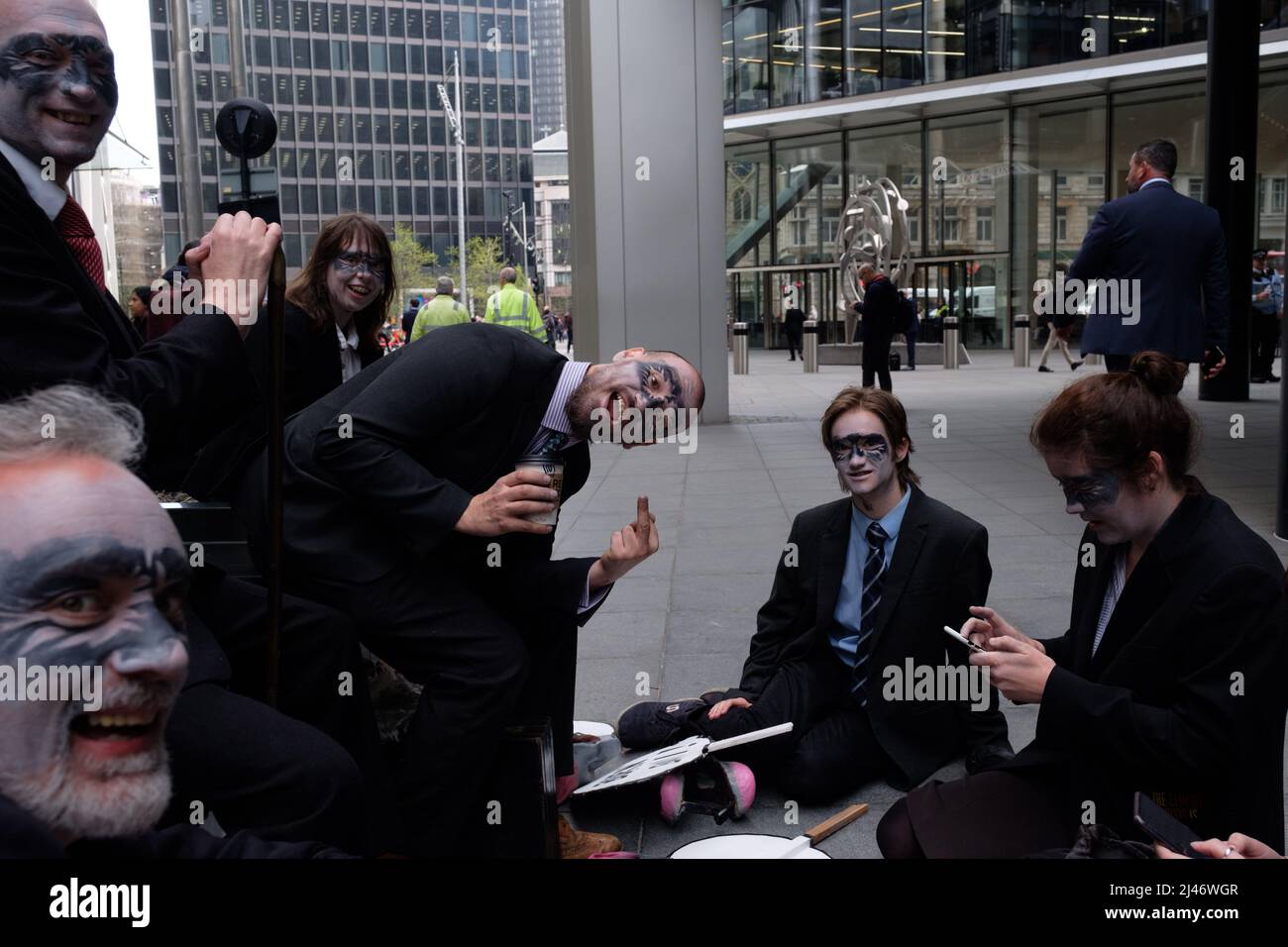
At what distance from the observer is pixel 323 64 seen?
86188 mm

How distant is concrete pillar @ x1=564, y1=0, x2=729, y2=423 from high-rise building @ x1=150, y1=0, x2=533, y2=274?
74.4 m

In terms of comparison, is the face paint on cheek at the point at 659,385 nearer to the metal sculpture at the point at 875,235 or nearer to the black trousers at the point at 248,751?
the black trousers at the point at 248,751

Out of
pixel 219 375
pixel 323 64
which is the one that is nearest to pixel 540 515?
pixel 219 375

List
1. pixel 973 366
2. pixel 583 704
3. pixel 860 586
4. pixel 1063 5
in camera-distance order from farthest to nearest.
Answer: pixel 1063 5 → pixel 973 366 → pixel 583 704 → pixel 860 586

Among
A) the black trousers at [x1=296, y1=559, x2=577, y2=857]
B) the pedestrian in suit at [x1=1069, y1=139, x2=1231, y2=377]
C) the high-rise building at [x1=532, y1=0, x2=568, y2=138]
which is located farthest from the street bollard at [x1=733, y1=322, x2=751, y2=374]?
the high-rise building at [x1=532, y1=0, x2=568, y2=138]

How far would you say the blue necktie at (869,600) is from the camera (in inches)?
148

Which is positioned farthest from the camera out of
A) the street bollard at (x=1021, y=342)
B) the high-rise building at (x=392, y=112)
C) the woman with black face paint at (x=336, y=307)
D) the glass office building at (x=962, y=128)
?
the high-rise building at (x=392, y=112)

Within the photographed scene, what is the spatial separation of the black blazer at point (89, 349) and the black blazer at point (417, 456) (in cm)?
76

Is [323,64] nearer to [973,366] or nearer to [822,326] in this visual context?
[822,326]

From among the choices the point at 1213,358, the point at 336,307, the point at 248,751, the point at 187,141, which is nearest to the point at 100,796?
the point at 248,751

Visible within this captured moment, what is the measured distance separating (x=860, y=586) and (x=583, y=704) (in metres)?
1.25

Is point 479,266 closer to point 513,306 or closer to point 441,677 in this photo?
point 513,306

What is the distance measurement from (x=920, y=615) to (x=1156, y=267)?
3.43 meters

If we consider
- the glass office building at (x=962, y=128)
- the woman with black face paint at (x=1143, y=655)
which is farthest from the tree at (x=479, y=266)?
the woman with black face paint at (x=1143, y=655)
